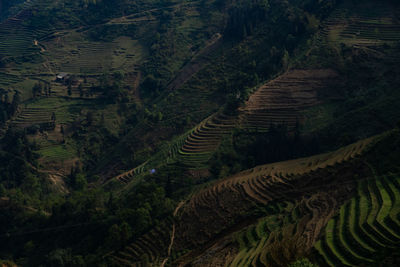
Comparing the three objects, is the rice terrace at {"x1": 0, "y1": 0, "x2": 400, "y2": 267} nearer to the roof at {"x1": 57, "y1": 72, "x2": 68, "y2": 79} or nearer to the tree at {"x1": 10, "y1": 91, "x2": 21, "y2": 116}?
the tree at {"x1": 10, "y1": 91, "x2": 21, "y2": 116}

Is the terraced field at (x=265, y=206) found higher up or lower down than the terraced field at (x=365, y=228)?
lower down

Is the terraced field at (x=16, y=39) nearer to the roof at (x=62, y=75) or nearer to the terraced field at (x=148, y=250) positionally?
the roof at (x=62, y=75)

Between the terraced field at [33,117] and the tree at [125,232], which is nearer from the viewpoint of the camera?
the tree at [125,232]

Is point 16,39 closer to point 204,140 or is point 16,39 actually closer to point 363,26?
point 204,140

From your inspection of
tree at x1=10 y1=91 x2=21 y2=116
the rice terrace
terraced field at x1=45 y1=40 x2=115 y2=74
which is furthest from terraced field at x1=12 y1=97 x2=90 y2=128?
terraced field at x1=45 y1=40 x2=115 y2=74

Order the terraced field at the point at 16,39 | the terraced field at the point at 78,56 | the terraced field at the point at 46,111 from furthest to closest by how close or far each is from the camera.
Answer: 1. the terraced field at the point at 16,39
2. the terraced field at the point at 78,56
3. the terraced field at the point at 46,111

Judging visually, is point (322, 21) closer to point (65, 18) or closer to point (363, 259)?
point (363, 259)

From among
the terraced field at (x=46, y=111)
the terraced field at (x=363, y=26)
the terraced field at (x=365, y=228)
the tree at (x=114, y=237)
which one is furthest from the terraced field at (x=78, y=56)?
the terraced field at (x=365, y=228)

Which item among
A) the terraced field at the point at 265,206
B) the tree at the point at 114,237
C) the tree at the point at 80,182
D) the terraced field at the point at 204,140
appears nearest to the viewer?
the terraced field at the point at 265,206
